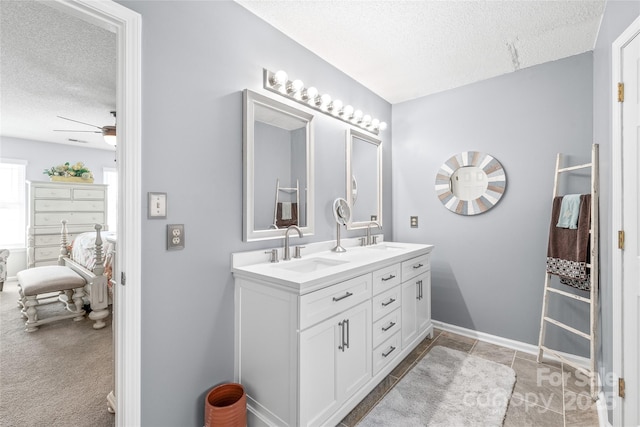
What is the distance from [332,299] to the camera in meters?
1.52

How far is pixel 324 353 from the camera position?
1.48m

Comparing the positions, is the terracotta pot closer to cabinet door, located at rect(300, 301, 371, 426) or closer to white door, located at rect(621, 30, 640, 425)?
cabinet door, located at rect(300, 301, 371, 426)

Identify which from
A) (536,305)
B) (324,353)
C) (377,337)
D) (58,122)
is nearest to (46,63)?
(58,122)

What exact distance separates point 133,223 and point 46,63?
2.13 meters

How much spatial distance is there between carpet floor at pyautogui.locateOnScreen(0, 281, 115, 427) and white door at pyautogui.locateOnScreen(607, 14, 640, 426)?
8.77 feet

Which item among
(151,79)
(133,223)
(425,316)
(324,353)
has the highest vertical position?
(151,79)

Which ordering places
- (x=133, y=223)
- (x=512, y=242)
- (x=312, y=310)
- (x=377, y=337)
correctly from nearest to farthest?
(x=133, y=223), (x=312, y=310), (x=377, y=337), (x=512, y=242)

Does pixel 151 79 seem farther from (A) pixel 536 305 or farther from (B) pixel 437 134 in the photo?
(A) pixel 536 305

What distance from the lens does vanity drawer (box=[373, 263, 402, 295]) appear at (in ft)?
6.10

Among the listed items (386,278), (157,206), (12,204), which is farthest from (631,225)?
(12,204)

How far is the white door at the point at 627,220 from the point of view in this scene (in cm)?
129

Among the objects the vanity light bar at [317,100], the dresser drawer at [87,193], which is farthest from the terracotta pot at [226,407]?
the dresser drawer at [87,193]

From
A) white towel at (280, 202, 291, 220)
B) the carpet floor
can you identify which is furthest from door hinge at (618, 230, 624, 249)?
the carpet floor

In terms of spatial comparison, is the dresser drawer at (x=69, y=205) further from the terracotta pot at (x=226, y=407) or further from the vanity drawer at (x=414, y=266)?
the vanity drawer at (x=414, y=266)
